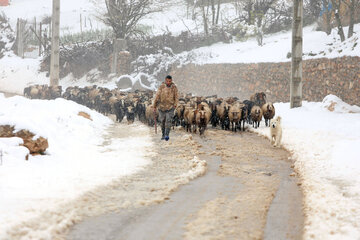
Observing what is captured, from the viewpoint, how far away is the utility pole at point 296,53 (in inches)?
727

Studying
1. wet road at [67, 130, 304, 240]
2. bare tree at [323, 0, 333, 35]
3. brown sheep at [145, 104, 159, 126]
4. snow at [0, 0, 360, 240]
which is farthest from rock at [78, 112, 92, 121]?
bare tree at [323, 0, 333, 35]

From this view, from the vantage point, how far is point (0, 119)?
945cm

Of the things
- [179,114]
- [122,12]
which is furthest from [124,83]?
[179,114]

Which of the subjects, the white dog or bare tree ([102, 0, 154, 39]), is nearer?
the white dog

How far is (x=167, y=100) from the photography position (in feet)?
43.9

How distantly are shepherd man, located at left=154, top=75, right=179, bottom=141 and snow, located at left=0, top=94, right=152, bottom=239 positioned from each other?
0.78m

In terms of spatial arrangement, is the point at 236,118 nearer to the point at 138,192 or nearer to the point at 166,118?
the point at 166,118

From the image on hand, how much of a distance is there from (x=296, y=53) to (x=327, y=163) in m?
9.87

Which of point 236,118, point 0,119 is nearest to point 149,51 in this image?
point 236,118

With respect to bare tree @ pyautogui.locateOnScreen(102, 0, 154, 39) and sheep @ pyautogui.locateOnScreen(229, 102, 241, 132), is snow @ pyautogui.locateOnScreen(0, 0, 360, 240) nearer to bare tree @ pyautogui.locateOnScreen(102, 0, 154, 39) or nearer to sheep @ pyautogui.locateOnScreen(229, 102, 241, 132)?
sheep @ pyautogui.locateOnScreen(229, 102, 241, 132)

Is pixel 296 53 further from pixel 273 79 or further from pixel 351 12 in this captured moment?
pixel 273 79

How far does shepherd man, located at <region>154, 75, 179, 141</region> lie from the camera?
13.3m

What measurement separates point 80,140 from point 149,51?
2849cm

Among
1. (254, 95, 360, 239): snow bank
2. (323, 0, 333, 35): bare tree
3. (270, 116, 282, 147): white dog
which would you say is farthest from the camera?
(323, 0, 333, 35): bare tree
